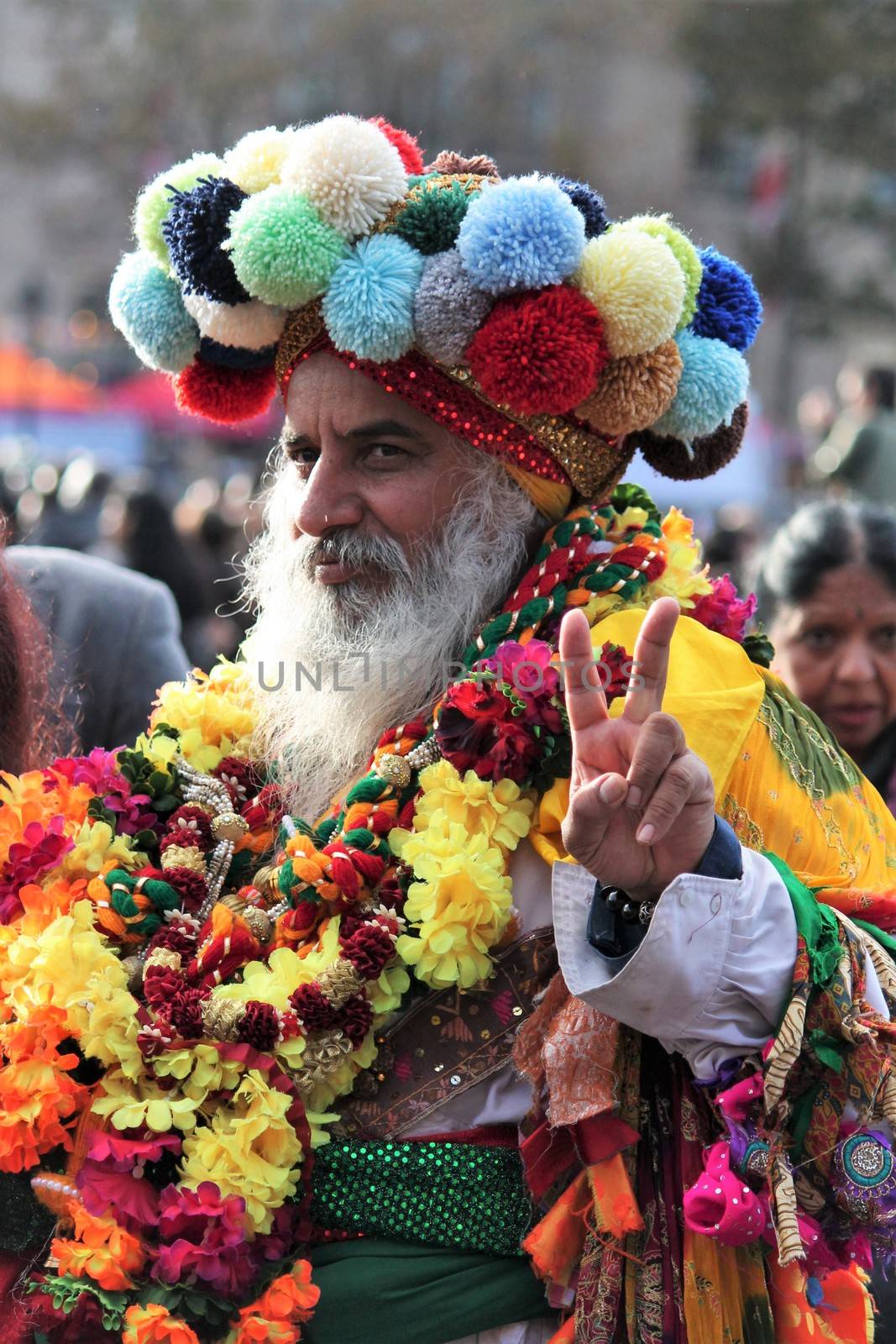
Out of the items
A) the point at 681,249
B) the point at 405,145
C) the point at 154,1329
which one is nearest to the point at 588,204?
the point at 681,249

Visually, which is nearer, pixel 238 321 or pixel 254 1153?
pixel 254 1153

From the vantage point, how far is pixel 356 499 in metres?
2.79

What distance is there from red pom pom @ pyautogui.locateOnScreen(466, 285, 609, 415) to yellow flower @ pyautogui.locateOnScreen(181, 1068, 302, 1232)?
1.22 meters

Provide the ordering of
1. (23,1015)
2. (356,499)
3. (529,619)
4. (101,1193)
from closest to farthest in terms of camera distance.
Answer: (101,1193) → (23,1015) → (529,619) → (356,499)

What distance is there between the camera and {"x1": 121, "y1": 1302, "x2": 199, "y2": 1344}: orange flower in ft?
7.11

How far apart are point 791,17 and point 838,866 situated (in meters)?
22.9

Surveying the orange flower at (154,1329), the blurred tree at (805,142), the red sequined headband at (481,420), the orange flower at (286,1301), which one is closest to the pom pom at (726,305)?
the red sequined headband at (481,420)

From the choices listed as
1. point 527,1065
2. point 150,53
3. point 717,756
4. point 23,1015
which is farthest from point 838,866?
point 150,53

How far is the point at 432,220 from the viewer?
2.64 metres

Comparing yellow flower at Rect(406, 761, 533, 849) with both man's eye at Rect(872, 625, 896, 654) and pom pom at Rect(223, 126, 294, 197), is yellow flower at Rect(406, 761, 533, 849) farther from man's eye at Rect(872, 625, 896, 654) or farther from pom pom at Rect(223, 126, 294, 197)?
man's eye at Rect(872, 625, 896, 654)

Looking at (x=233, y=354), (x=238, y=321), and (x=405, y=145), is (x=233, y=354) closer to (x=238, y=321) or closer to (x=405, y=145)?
(x=238, y=321)

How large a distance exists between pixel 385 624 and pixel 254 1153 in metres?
1.00

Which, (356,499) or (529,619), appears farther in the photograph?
(356,499)

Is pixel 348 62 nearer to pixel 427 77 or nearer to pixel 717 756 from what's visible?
pixel 427 77
